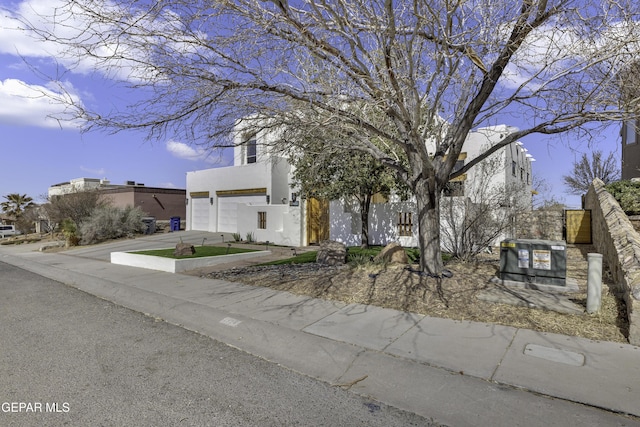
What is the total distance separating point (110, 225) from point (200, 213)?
6003 mm

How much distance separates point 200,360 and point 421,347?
2750 millimetres

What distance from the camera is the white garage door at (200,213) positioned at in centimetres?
2691

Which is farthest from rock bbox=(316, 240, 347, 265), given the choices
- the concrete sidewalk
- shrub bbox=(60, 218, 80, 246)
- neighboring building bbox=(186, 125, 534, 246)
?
shrub bbox=(60, 218, 80, 246)

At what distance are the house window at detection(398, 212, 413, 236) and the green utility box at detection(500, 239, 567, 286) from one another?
783 cm

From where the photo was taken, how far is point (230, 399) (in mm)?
3664

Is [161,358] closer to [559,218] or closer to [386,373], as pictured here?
[386,373]

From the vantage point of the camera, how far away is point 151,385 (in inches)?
156

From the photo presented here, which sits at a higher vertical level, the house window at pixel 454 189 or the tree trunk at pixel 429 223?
the house window at pixel 454 189

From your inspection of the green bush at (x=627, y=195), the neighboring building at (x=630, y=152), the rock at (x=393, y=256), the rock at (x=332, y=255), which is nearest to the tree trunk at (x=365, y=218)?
the rock at (x=332, y=255)

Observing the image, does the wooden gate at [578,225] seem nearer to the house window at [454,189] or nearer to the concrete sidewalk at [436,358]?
the house window at [454,189]

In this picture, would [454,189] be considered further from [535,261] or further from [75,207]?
[75,207]

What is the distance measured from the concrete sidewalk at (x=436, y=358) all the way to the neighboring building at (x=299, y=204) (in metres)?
3.62

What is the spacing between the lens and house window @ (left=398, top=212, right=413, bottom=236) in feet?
49.1

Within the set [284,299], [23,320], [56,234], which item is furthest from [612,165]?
[56,234]
